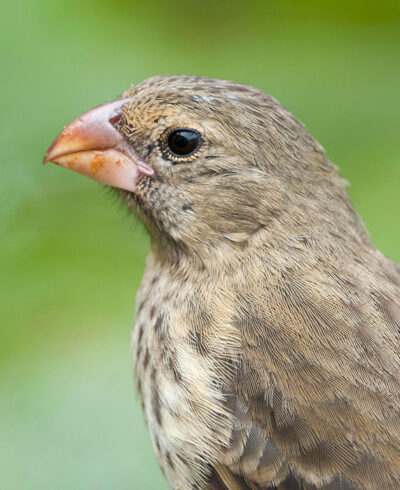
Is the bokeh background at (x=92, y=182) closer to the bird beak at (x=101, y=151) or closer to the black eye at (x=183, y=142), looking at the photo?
the bird beak at (x=101, y=151)

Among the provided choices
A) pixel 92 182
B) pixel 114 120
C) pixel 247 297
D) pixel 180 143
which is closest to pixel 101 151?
pixel 114 120

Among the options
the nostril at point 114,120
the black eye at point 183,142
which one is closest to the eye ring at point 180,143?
the black eye at point 183,142

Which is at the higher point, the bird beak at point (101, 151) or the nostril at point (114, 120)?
the nostril at point (114, 120)

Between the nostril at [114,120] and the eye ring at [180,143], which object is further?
the nostril at [114,120]

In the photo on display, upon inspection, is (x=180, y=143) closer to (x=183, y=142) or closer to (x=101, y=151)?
(x=183, y=142)

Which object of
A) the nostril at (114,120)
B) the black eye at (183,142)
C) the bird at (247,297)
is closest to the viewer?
the bird at (247,297)

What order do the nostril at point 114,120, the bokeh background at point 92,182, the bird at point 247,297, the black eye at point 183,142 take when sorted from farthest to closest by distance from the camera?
the bokeh background at point 92,182 → the nostril at point 114,120 → the black eye at point 183,142 → the bird at point 247,297
